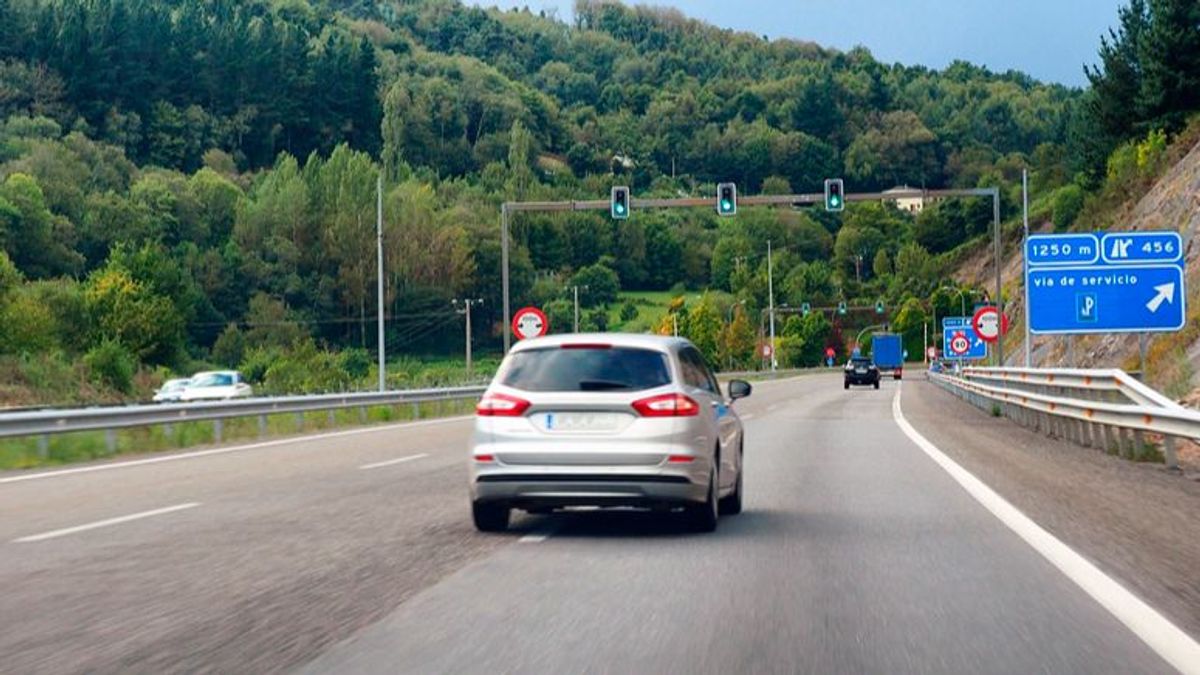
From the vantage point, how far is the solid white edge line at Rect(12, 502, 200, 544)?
11.7 metres

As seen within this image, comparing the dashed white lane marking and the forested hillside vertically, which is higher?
the forested hillside

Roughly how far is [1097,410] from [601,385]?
38.3ft

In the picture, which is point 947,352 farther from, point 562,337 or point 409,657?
point 409,657

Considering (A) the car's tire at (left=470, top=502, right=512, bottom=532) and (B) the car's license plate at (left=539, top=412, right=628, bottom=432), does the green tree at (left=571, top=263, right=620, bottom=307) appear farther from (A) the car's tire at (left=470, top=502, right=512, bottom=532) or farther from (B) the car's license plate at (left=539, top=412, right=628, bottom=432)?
(B) the car's license plate at (left=539, top=412, right=628, bottom=432)

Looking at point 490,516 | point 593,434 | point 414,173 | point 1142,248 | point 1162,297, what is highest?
point 414,173

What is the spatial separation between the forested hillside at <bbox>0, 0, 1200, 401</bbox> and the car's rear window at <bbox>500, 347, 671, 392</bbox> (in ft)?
206

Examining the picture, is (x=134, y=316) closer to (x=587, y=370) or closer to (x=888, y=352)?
(x=888, y=352)

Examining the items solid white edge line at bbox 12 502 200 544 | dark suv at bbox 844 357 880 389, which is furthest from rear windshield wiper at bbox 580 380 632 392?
dark suv at bbox 844 357 880 389

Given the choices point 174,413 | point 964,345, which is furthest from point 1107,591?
point 964,345

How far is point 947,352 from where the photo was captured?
229 feet

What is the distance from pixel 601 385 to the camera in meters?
11.3

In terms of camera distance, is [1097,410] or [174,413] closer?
[1097,410]

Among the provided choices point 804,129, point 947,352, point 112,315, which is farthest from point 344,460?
point 804,129

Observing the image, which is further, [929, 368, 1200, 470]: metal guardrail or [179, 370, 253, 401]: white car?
[179, 370, 253, 401]: white car
